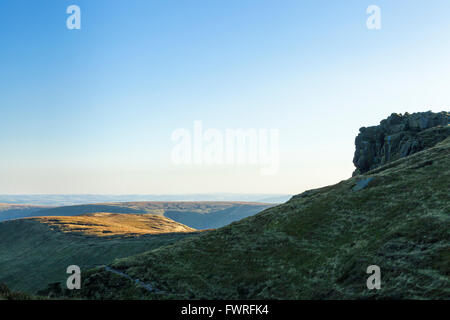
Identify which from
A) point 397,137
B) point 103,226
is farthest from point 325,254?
point 103,226

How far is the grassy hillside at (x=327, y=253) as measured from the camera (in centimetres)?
2473

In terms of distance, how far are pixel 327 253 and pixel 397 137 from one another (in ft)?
210

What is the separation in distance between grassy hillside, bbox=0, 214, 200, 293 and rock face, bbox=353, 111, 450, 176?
61184 mm

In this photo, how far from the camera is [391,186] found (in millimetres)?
45438

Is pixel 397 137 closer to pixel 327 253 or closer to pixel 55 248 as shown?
pixel 327 253

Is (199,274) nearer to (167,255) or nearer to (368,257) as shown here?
(167,255)

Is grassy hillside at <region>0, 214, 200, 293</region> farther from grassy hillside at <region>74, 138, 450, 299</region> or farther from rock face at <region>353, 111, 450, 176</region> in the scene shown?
rock face at <region>353, 111, 450, 176</region>

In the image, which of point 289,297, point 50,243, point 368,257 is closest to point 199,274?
point 289,297

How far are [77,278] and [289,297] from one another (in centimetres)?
2858

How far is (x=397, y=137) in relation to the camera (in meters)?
83.6

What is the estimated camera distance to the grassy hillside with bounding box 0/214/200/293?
292ft

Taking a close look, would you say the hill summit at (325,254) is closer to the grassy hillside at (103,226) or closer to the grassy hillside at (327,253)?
the grassy hillside at (327,253)

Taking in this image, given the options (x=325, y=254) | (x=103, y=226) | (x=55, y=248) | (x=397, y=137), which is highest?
(x=397, y=137)

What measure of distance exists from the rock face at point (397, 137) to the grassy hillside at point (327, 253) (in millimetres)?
26676
